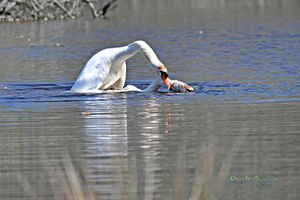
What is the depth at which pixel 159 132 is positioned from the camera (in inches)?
412

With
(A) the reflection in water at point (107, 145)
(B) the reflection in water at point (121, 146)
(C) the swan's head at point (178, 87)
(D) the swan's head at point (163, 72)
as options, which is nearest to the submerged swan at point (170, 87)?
(C) the swan's head at point (178, 87)

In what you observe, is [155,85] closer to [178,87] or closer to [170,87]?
[170,87]

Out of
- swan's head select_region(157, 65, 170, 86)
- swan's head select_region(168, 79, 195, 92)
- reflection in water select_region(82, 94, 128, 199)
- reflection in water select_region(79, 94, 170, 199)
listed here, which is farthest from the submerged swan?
reflection in water select_region(82, 94, 128, 199)

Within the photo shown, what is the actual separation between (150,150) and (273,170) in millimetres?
1652

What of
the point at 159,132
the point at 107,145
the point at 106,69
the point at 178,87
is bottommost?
the point at 178,87

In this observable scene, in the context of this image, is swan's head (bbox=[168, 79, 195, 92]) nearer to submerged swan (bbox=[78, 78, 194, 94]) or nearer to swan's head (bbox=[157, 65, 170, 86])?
submerged swan (bbox=[78, 78, 194, 94])

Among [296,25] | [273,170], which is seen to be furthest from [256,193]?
[296,25]

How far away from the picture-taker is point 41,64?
23.2 m

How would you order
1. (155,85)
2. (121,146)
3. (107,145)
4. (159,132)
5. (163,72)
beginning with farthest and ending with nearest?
(155,85) → (163,72) → (159,132) → (107,145) → (121,146)

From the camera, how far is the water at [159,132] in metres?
7.44

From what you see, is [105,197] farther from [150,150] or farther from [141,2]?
[141,2]

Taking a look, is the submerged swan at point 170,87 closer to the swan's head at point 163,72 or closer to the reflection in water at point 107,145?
the swan's head at point 163,72

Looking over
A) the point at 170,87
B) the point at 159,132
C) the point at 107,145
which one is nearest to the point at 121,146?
the point at 107,145

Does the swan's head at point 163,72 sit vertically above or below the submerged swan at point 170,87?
above
